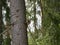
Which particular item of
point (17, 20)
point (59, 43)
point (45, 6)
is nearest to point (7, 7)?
point (45, 6)

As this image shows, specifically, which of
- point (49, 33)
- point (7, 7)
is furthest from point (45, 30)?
point (7, 7)

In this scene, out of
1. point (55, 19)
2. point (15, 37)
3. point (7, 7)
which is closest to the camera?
point (15, 37)

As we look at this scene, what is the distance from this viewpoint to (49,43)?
6.32 metres

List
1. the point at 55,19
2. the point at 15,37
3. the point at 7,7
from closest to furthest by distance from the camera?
1. the point at 15,37
2. the point at 55,19
3. the point at 7,7

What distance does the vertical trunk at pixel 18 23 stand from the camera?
14.2 feet

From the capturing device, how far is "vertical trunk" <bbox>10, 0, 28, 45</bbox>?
4328mm

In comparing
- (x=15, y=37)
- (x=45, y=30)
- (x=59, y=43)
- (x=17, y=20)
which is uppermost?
(x=17, y=20)

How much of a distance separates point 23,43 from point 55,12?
218 cm

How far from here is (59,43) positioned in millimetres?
6348

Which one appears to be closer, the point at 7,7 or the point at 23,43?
the point at 23,43

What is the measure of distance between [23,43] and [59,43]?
226cm

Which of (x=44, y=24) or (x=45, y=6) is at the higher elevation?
(x=45, y=6)

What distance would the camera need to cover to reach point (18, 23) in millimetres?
4348

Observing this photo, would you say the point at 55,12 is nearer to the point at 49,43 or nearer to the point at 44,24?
the point at 44,24
